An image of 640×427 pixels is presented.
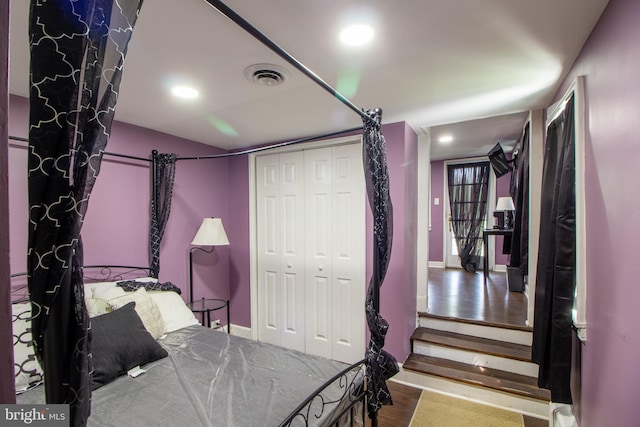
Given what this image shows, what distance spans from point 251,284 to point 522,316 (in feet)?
9.99

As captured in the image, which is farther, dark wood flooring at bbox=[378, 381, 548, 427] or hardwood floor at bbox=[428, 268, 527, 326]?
hardwood floor at bbox=[428, 268, 527, 326]

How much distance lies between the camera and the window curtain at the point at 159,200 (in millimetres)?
2768

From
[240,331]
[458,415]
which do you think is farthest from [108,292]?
[458,415]

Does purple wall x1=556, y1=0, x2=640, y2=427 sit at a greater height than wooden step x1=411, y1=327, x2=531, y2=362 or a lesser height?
greater

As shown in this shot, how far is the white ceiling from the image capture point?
1.27 m

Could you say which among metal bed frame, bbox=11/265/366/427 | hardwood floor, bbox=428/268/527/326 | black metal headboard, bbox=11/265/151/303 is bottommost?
hardwood floor, bbox=428/268/527/326

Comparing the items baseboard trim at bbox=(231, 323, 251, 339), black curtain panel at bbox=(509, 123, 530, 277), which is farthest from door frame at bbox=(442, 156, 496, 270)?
baseboard trim at bbox=(231, 323, 251, 339)

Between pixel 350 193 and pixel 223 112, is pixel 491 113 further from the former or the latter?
pixel 223 112

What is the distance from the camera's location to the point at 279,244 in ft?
11.7

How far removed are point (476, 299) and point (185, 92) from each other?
395cm

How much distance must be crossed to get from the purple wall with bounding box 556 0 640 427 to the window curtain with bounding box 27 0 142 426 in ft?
5.35

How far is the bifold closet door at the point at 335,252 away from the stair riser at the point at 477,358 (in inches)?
24.5

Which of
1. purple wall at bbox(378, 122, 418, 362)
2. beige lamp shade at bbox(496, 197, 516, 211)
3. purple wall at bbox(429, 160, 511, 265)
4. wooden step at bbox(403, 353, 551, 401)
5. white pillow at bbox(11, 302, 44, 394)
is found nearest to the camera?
white pillow at bbox(11, 302, 44, 394)

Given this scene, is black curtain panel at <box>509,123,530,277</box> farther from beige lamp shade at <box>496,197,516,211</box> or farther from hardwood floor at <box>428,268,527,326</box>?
beige lamp shade at <box>496,197,516,211</box>
